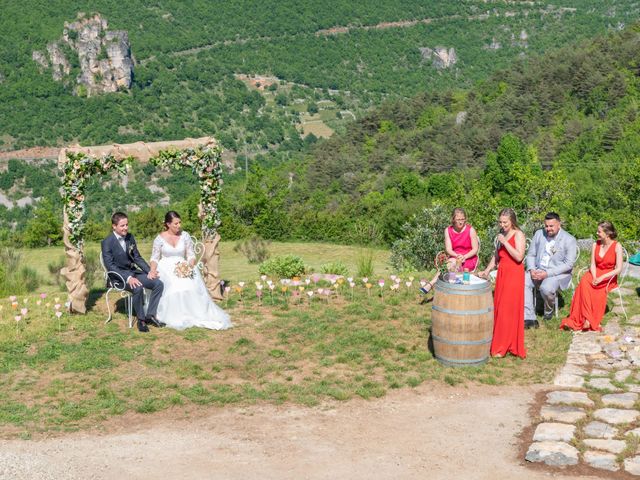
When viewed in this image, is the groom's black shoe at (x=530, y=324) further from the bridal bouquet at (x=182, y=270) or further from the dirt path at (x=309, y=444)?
the bridal bouquet at (x=182, y=270)

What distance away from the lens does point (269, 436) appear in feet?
23.1

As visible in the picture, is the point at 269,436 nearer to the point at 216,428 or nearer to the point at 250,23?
the point at 216,428

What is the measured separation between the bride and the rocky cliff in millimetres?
103240

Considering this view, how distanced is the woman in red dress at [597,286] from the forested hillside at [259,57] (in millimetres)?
86867

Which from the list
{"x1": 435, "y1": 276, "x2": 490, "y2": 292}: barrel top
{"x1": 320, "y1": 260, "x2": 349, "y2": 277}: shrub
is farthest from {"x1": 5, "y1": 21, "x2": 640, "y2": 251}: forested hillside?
{"x1": 435, "y1": 276, "x2": 490, "y2": 292}: barrel top

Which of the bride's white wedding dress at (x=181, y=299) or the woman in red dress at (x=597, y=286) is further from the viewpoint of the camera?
the bride's white wedding dress at (x=181, y=299)

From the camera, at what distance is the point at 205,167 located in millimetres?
12023

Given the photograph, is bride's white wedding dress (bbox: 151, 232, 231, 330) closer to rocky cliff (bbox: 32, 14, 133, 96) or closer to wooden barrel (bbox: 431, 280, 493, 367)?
wooden barrel (bbox: 431, 280, 493, 367)

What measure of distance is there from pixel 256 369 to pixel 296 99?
11708cm

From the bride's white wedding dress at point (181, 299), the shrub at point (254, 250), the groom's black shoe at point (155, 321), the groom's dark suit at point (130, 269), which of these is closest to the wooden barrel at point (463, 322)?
the bride's white wedding dress at point (181, 299)

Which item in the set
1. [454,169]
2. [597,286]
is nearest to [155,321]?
[597,286]

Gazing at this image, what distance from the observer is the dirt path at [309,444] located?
6309mm

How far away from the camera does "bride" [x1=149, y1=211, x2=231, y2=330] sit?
10.4m

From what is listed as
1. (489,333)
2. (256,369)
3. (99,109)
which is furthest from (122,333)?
(99,109)
